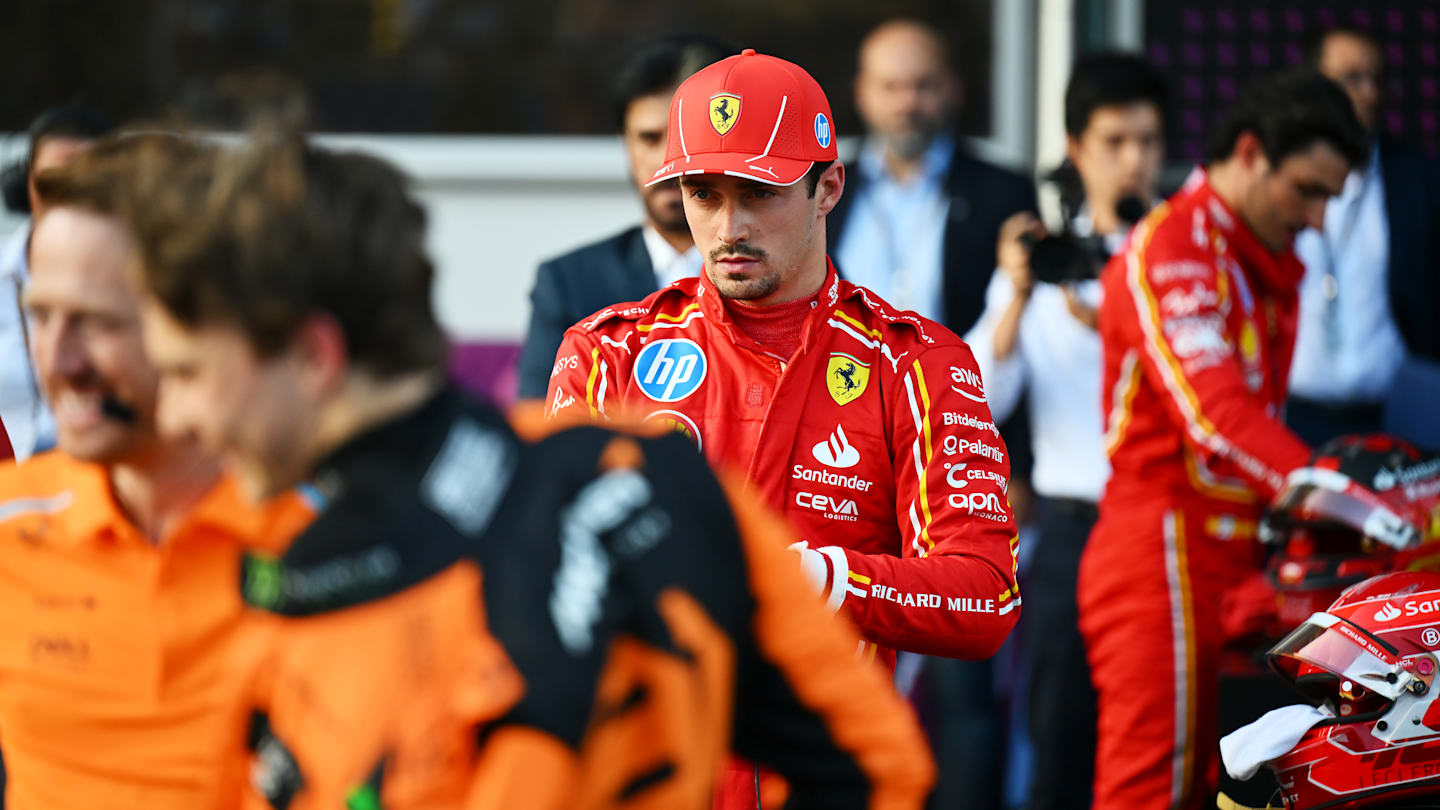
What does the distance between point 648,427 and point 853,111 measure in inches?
196

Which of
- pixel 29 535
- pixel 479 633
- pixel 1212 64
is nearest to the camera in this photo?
pixel 479 633

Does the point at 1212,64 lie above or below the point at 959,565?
above

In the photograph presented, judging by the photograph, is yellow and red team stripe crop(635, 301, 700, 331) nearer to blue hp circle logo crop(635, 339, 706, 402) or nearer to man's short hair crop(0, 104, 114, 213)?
blue hp circle logo crop(635, 339, 706, 402)

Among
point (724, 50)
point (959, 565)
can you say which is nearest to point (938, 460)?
point (959, 565)

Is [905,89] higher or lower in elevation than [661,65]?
lower

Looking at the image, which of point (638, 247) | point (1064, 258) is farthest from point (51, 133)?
point (1064, 258)

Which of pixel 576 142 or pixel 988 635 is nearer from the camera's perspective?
pixel 988 635

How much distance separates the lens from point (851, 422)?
2.62 meters

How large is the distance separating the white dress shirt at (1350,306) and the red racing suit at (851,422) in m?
2.96

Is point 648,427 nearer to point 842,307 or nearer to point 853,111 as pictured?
point 842,307

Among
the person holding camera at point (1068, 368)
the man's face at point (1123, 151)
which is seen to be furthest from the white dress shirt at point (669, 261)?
the man's face at point (1123, 151)

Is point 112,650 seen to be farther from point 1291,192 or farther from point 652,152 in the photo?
point 1291,192

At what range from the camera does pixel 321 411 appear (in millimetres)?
1499

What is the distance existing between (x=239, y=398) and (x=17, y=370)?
258cm
